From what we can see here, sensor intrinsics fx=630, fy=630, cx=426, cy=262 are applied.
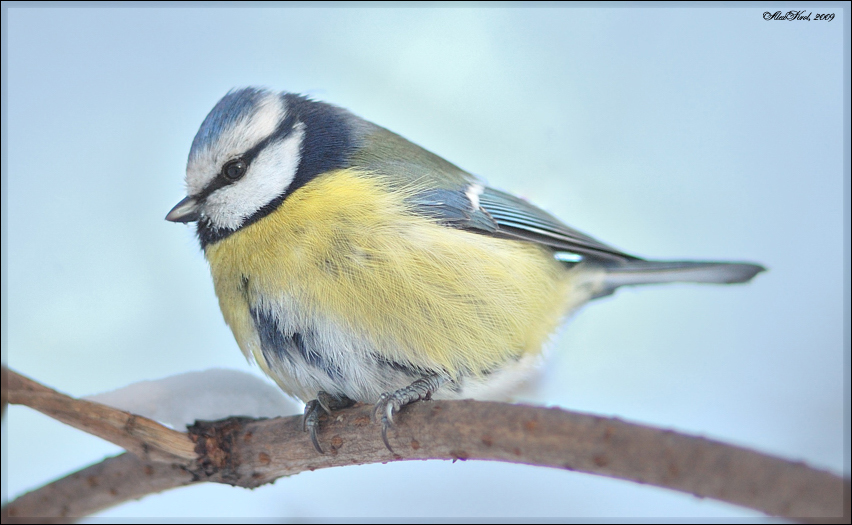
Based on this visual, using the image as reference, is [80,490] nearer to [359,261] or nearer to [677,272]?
[359,261]

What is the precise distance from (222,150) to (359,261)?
259 millimetres

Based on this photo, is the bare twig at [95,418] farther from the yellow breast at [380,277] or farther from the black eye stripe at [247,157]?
the black eye stripe at [247,157]

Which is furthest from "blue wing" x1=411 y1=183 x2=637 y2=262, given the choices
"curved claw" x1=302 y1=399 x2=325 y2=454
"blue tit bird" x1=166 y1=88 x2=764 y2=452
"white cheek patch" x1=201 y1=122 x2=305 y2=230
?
"curved claw" x1=302 y1=399 x2=325 y2=454

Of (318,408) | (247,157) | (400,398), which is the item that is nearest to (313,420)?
(318,408)

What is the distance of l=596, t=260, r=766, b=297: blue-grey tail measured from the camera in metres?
0.96

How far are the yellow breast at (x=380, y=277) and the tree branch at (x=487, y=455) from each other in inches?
4.0

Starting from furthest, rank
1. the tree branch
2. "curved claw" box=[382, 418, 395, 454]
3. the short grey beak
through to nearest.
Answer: the short grey beak < "curved claw" box=[382, 418, 395, 454] < the tree branch

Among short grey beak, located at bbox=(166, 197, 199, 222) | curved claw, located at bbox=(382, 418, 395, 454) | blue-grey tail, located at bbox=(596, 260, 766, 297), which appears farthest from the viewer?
blue-grey tail, located at bbox=(596, 260, 766, 297)

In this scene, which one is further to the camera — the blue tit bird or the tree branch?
the blue tit bird

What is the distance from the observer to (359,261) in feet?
2.51

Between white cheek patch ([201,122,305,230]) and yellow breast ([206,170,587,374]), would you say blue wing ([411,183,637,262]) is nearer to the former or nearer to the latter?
yellow breast ([206,170,587,374])

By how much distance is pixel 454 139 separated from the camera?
4.26 feet

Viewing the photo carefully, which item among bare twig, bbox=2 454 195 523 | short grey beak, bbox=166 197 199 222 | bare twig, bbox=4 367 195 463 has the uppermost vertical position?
short grey beak, bbox=166 197 199 222

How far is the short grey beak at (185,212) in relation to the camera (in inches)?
33.3
